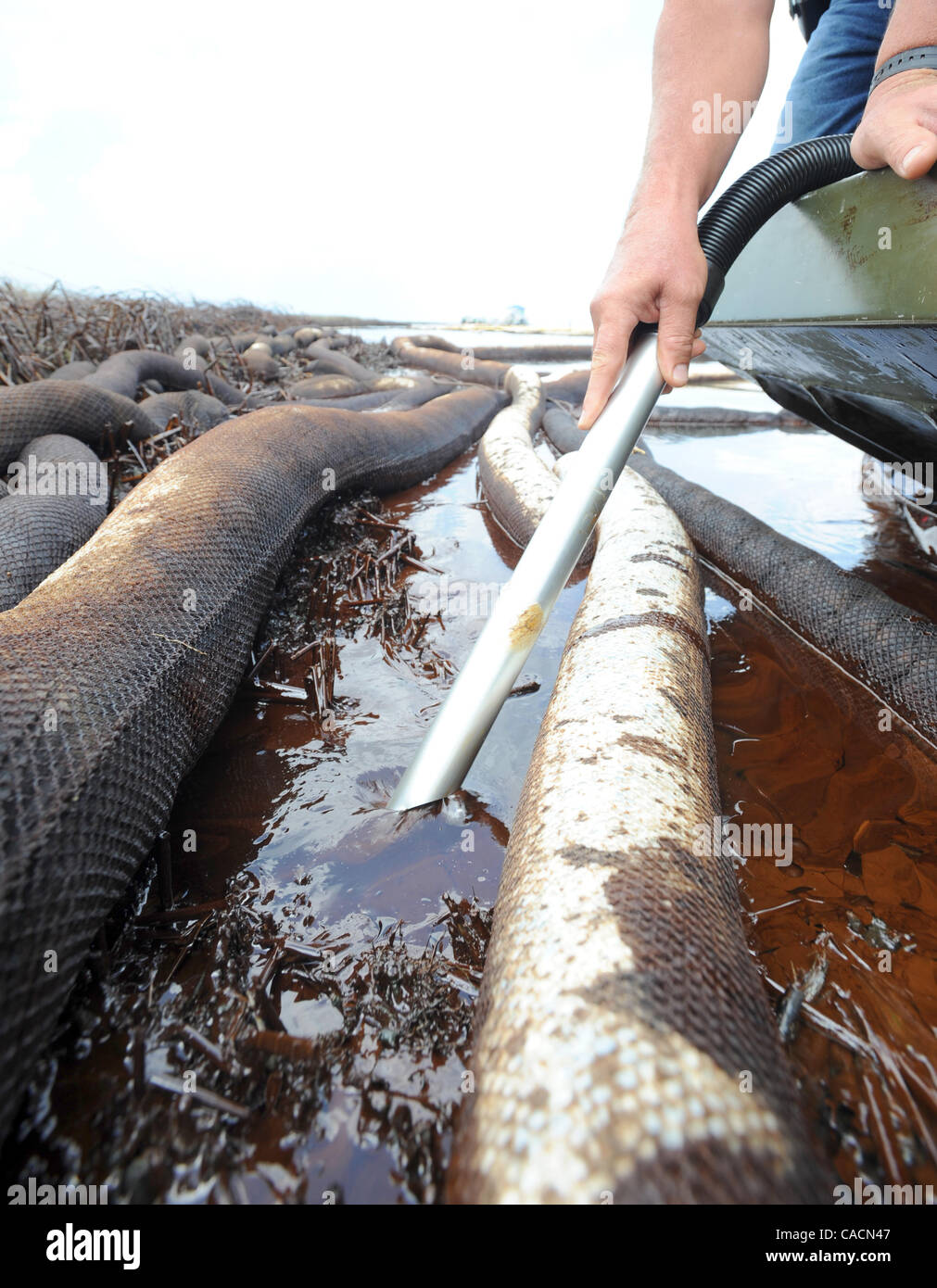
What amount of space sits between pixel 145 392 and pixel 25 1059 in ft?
18.5

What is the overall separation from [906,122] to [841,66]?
204 centimetres

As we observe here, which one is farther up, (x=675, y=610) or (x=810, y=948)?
(x=675, y=610)

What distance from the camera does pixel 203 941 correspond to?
1.40 m

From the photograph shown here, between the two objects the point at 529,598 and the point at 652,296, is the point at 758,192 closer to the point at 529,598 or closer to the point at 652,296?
the point at 652,296

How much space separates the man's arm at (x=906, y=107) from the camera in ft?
5.45

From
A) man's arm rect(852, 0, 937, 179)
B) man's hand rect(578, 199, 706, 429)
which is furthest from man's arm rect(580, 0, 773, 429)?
man's arm rect(852, 0, 937, 179)

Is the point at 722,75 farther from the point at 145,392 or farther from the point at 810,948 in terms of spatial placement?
the point at 145,392

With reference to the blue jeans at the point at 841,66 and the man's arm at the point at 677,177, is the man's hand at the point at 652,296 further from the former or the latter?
the blue jeans at the point at 841,66

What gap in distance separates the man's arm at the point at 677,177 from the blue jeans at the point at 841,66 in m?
0.79

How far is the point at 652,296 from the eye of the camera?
6.31 ft

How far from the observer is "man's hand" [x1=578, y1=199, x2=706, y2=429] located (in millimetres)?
1889

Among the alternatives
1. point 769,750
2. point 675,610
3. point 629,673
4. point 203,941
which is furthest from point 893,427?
point 203,941
